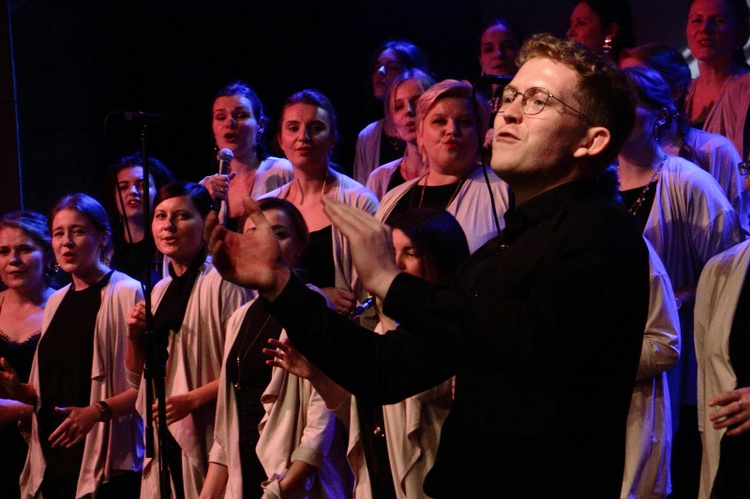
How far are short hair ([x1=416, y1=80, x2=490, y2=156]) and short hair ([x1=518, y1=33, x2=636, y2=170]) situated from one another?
165cm

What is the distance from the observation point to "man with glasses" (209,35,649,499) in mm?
1396

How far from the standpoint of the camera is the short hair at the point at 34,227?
4.25 meters

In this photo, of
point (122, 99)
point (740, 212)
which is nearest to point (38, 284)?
point (122, 99)

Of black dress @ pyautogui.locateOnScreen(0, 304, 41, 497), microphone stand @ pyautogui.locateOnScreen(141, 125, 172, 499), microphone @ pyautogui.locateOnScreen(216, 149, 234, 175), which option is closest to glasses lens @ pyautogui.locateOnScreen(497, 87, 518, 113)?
microphone stand @ pyautogui.locateOnScreen(141, 125, 172, 499)

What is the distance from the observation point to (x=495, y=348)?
1364 mm

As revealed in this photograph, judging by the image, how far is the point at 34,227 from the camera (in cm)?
428

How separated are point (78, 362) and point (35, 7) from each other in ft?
8.59

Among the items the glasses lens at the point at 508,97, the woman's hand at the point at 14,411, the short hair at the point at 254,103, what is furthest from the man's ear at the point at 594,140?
the woman's hand at the point at 14,411

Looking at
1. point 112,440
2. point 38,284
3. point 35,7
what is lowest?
point 112,440

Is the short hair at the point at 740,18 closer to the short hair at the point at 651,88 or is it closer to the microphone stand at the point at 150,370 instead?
the short hair at the point at 651,88

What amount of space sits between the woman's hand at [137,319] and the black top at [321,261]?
651 mm

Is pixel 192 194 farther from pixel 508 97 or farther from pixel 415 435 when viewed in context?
pixel 508 97

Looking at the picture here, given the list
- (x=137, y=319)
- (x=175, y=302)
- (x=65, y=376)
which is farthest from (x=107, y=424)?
(x=137, y=319)

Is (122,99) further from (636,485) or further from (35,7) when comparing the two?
(636,485)
